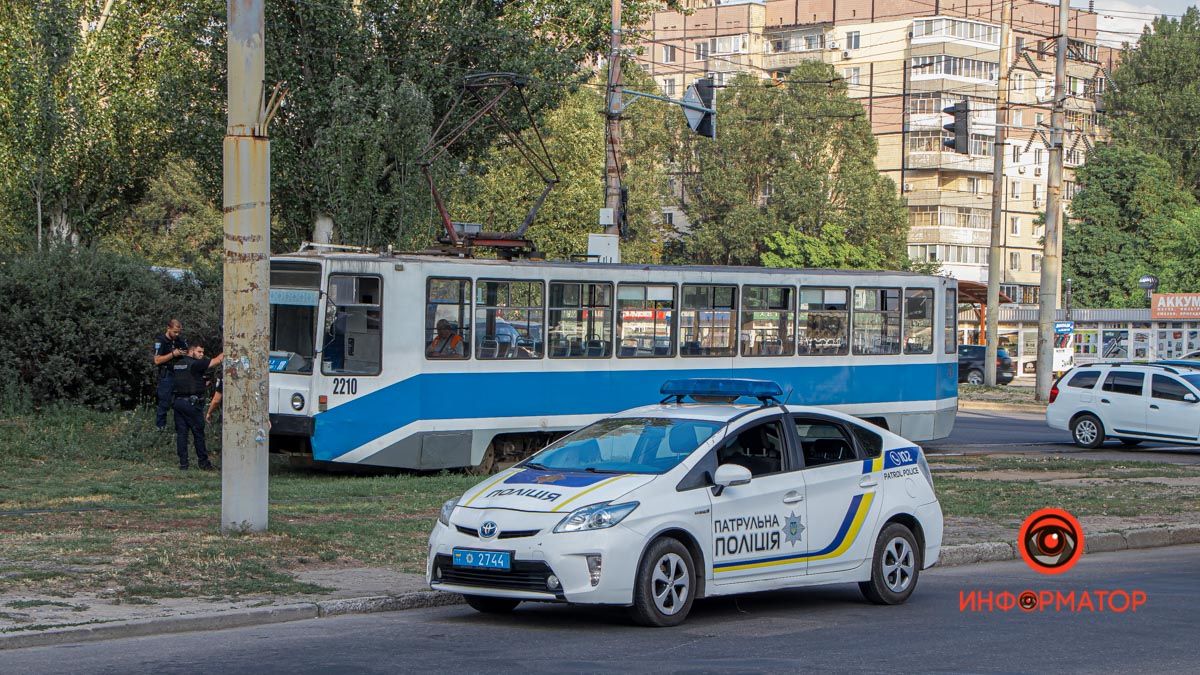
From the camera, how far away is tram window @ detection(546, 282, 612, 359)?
21.2 metres

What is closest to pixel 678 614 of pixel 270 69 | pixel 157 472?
pixel 157 472

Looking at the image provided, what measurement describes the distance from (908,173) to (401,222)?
65.1m

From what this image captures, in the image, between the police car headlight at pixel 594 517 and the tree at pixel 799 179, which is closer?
the police car headlight at pixel 594 517

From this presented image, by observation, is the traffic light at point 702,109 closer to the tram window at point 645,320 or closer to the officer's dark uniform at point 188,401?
the tram window at point 645,320

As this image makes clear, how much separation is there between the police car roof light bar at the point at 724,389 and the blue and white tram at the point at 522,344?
336 inches

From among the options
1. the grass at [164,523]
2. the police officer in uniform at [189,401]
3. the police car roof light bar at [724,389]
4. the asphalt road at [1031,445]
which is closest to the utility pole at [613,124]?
the asphalt road at [1031,445]

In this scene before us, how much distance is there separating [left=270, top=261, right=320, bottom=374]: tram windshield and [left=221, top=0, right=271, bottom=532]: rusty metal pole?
675cm

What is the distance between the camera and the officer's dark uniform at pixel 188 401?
1938 cm

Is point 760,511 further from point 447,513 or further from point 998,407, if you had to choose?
point 998,407

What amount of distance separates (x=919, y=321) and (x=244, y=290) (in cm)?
1579

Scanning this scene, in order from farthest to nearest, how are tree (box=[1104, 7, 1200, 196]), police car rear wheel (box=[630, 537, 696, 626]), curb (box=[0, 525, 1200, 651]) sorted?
tree (box=[1104, 7, 1200, 196])
police car rear wheel (box=[630, 537, 696, 626])
curb (box=[0, 525, 1200, 651])

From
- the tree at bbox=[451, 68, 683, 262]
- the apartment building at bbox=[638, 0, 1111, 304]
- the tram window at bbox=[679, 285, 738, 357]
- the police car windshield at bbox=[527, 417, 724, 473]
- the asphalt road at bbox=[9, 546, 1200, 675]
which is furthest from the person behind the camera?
the apartment building at bbox=[638, 0, 1111, 304]

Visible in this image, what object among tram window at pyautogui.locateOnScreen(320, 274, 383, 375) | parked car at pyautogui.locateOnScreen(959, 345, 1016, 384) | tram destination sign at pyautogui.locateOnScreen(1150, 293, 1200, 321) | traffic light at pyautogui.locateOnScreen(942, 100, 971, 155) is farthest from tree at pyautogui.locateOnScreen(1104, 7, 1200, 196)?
tram window at pyautogui.locateOnScreen(320, 274, 383, 375)

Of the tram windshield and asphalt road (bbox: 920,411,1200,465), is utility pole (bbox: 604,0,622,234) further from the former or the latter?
the tram windshield
